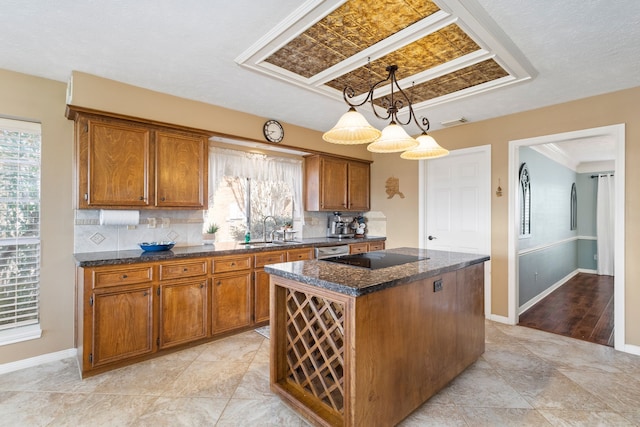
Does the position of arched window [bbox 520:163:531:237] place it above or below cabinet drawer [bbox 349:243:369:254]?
above

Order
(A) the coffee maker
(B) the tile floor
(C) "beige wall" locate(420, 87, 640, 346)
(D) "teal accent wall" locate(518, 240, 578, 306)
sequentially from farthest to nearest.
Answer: (A) the coffee maker
(D) "teal accent wall" locate(518, 240, 578, 306)
(C) "beige wall" locate(420, 87, 640, 346)
(B) the tile floor

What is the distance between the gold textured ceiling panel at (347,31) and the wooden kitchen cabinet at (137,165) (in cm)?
136

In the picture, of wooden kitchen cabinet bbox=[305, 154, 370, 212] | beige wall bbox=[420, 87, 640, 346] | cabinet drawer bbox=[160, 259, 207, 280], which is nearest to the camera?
cabinet drawer bbox=[160, 259, 207, 280]

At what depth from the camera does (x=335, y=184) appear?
4688 mm

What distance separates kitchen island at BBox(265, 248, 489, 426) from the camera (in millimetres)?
1658

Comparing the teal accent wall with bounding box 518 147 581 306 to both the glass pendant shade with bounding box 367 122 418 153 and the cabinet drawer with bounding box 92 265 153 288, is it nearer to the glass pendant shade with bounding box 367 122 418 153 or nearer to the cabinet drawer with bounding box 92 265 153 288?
the glass pendant shade with bounding box 367 122 418 153

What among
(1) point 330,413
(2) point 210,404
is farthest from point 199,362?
(1) point 330,413

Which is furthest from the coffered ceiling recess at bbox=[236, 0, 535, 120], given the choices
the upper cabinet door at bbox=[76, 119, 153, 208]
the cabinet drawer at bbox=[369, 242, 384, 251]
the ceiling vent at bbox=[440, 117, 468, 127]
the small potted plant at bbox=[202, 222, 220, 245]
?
the cabinet drawer at bbox=[369, 242, 384, 251]

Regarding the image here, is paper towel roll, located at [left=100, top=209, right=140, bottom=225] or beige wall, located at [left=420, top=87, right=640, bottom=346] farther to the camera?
beige wall, located at [left=420, top=87, right=640, bottom=346]

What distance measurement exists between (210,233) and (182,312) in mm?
1123

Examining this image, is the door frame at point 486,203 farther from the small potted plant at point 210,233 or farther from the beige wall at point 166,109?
the small potted plant at point 210,233

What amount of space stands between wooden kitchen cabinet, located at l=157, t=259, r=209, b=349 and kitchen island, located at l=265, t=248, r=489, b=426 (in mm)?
1167

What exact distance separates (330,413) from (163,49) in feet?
8.94

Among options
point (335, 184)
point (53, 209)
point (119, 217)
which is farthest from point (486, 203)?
point (53, 209)
